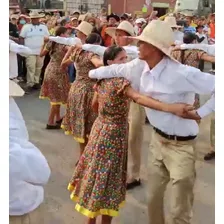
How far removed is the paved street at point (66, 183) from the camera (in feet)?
13.3

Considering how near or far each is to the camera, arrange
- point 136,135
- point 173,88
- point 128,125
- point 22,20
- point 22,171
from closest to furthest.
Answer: point 22,171, point 173,88, point 128,125, point 136,135, point 22,20

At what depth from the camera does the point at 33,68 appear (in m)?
9.88

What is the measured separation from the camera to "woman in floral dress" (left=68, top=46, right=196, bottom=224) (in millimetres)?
3320

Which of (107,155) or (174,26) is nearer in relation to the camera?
(107,155)

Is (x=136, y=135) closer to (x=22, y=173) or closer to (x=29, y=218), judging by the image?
(x=29, y=218)

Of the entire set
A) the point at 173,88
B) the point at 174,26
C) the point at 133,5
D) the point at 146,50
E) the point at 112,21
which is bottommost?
the point at 173,88

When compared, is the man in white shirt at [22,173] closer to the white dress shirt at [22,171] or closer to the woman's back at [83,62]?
the white dress shirt at [22,171]

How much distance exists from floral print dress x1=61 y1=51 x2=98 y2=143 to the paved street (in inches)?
23.6

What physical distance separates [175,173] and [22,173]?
1.32 meters

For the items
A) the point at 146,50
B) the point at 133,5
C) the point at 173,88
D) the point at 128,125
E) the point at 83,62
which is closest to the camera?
the point at 173,88

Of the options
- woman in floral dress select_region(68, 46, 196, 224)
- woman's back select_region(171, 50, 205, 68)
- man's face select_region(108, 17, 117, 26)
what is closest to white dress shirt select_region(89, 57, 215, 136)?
woman in floral dress select_region(68, 46, 196, 224)

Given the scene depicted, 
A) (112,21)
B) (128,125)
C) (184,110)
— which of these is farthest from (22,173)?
(112,21)

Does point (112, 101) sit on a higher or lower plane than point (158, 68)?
lower

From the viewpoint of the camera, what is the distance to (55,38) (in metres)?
6.21
